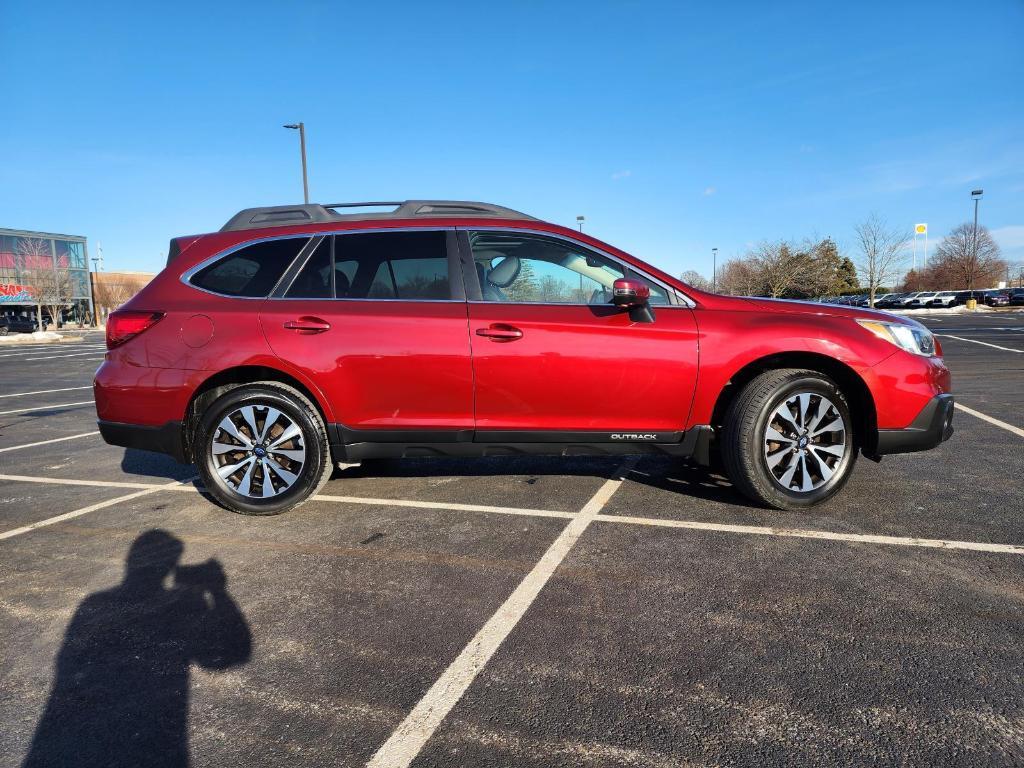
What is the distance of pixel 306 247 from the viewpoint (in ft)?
13.3

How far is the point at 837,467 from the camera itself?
3883 millimetres

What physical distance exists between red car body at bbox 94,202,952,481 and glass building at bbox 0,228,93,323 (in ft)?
202

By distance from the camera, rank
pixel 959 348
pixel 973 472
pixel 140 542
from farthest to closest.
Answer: pixel 959 348 → pixel 973 472 → pixel 140 542

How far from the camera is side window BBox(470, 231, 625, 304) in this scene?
395cm

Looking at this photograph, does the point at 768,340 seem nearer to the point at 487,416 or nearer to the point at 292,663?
the point at 487,416

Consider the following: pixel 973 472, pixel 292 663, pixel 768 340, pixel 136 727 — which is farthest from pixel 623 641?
pixel 973 472

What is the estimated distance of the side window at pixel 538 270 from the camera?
3.95 metres

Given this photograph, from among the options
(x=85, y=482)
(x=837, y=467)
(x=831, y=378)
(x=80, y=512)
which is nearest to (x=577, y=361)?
(x=831, y=378)

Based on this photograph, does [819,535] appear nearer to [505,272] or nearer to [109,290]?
[505,272]

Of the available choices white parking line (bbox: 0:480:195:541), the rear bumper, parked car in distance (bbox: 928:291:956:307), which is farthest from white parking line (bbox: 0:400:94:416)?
parked car in distance (bbox: 928:291:956:307)

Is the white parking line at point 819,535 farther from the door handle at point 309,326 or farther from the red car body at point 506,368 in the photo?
the door handle at point 309,326

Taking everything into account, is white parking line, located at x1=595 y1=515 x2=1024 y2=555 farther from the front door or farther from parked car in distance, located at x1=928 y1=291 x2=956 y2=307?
parked car in distance, located at x1=928 y1=291 x2=956 y2=307

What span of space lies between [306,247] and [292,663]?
262 centimetres

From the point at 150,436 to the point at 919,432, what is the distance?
15.4 feet
